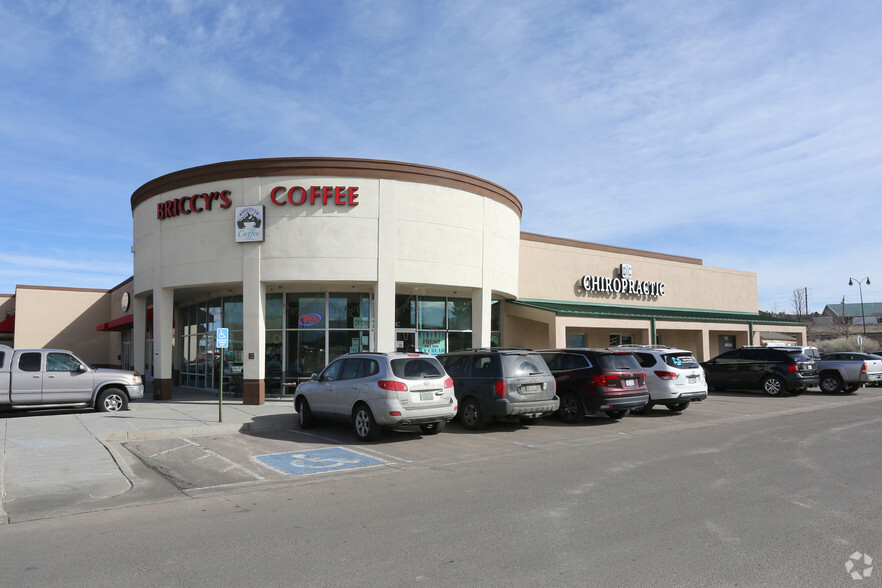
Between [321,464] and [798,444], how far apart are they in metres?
8.45

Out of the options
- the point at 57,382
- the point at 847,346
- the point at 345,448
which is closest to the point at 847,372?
the point at 345,448

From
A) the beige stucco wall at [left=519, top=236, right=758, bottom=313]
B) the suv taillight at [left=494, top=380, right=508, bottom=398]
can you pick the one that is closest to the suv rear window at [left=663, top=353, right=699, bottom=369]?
the suv taillight at [left=494, top=380, right=508, bottom=398]

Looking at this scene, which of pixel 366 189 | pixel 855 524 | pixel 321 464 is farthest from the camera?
pixel 366 189

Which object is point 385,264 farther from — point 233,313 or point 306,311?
point 233,313

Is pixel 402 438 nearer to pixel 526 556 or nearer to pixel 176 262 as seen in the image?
pixel 526 556

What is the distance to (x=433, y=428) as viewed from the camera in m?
14.0

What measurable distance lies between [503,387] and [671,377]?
221 inches

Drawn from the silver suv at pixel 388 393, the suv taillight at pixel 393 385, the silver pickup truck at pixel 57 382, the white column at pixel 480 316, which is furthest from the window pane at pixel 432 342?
the suv taillight at pixel 393 385

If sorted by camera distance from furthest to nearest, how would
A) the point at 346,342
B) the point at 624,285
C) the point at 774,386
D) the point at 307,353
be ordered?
the point at 624,285
the point at 774,386
the point at 346,342
the point at 307,353

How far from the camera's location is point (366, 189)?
64.7ft

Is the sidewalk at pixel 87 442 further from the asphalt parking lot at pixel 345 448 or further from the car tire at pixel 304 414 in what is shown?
the car tire at pixel 304 414

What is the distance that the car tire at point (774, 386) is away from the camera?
73.2ft

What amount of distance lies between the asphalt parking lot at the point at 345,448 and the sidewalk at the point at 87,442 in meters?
0.48

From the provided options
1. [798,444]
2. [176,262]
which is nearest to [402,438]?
[798,444]
